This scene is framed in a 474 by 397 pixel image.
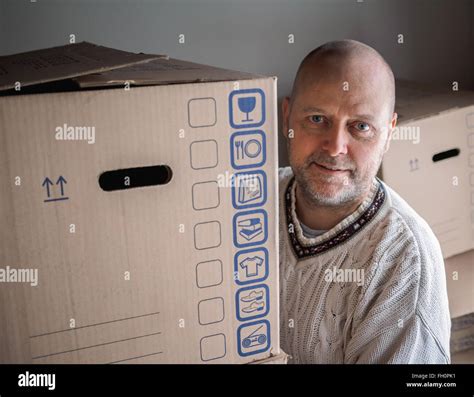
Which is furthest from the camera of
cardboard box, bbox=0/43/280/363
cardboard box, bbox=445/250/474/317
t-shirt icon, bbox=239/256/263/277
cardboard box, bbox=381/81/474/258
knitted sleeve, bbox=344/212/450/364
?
cardboard box, bbox=445/250/474/317

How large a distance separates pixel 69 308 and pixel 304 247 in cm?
54

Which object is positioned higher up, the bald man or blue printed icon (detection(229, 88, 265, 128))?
blue printed icon (detection(229, 88, 265, 128))

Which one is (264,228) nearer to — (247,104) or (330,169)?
(247,104)

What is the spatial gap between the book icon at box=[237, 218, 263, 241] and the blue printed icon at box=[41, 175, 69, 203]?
0.63ft

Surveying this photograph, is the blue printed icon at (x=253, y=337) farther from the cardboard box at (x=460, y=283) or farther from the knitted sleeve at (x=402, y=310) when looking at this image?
the cardboard box at (x=460, y=283)

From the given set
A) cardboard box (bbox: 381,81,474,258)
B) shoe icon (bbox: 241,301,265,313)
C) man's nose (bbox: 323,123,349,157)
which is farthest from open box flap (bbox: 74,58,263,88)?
cardboard box (bbox: 381,81,474,258)

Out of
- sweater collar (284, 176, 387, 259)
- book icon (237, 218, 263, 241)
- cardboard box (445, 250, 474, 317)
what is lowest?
cardboard box (445, 250, 474, 317)

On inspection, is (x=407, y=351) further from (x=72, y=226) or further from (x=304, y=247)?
(x=72, y=226)

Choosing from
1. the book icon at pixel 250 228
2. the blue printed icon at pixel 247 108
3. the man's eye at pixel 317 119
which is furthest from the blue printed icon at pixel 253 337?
the man's eye at pixel 317 119

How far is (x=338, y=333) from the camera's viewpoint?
3.26ft

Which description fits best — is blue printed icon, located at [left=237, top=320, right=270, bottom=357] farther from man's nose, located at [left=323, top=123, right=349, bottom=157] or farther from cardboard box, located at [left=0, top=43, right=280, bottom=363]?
man's nose, located at [left=323, top=123, right=349, bottom=157]

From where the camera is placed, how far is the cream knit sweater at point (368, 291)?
35.4 inches

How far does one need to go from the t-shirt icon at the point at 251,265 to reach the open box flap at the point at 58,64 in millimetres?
243

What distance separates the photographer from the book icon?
0.65 metres
